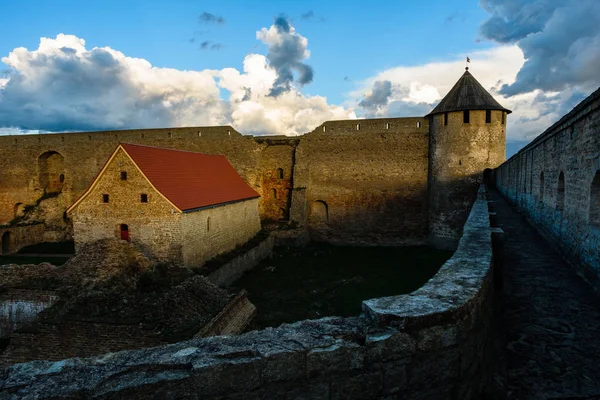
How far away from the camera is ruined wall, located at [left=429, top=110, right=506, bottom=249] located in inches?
750

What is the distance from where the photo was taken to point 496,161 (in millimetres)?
19422

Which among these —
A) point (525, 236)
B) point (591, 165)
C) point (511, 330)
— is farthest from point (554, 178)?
point (511, 330)

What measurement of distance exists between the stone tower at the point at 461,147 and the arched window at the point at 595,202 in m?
14.4

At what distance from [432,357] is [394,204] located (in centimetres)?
1968

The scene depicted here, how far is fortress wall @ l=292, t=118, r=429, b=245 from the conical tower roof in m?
1.71

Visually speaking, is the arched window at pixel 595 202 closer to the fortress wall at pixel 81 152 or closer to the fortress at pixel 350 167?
the fortress at pixel 350 167

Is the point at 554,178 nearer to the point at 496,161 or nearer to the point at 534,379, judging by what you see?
the point at 534,379

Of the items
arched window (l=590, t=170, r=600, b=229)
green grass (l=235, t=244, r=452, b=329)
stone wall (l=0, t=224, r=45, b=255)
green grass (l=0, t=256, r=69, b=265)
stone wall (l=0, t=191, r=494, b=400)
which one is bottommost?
green grass (l=235, t=244, r=452, b=329)

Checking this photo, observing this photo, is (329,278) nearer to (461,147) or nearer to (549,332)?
(461,147)

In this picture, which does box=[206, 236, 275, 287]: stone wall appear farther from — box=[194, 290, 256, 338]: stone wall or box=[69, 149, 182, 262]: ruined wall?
box=[194, 290, 256, 338]: stone wall

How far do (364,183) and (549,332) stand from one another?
18.5m

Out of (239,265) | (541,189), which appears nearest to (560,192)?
(541,189)

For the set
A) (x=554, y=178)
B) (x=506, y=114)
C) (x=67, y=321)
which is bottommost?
(x=67, y=321)

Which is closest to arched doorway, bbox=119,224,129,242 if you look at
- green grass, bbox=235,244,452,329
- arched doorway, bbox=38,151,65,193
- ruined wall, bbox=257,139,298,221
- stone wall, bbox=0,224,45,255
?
green grass, bbox=235,244,452,329
